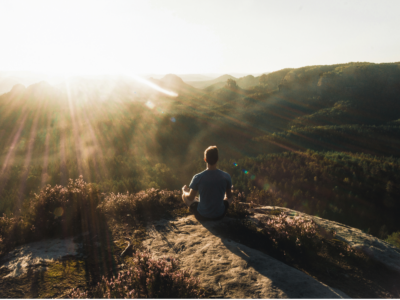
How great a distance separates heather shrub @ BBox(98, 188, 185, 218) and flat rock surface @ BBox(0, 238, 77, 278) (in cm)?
123

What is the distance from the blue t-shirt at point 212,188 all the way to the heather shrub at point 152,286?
5.63 ft

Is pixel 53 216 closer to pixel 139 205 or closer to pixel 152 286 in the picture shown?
pixel 139 205

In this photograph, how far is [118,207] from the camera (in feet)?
16.7

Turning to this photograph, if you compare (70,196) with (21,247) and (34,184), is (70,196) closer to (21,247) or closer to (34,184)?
(21,247)

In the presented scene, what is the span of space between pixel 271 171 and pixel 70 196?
9.52 m

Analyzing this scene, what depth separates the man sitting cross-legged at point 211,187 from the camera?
401 cm

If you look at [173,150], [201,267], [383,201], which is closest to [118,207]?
[201,267]

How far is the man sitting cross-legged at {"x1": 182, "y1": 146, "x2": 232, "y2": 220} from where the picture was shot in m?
4.01

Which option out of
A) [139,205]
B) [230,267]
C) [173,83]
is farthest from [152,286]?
[173,83]

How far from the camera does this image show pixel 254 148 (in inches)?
741

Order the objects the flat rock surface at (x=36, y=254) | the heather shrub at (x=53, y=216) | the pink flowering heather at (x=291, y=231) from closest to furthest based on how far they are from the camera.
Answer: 1. the flat rock surface at (x=36, y=254)
2. the pink flowering heather at (x=291, y=231)
3. the heather shrub at (x=53, y=216)

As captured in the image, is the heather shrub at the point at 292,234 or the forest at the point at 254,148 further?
the forest at the point at 254,148

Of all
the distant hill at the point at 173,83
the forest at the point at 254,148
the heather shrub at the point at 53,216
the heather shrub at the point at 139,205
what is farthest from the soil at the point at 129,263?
the distant hill at the point at 173,83

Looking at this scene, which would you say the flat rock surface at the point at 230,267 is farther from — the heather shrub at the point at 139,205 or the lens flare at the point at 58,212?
the lens flare at the point at 58,212
